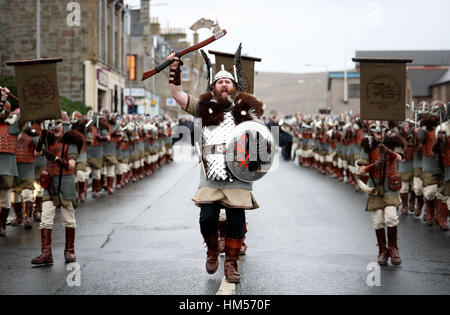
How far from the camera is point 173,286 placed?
20.6 feet

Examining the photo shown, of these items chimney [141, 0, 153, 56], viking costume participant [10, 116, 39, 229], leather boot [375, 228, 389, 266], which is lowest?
leather boot [375, 228, 389, 266]

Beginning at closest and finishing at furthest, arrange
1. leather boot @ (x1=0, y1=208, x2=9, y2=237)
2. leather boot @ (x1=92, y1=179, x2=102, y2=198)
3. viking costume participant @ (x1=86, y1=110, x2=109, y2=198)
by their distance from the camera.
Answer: leather boot @ (x1=0, y1=208, x2=9, y2=237), leather boot @ (x1=92, y1=179, x2=102, y2=198), viking costume participant @ (x1=86, y1=110, x2=109, y2=198)

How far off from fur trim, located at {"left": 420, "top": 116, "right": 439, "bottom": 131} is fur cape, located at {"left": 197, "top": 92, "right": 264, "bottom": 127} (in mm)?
5378

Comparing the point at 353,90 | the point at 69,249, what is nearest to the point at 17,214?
the point at 69,249

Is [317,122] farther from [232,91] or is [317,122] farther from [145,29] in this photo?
[145,29]

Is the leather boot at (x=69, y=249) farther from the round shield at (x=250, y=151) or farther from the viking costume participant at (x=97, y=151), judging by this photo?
the viking costume participant at (x=97, y=151)

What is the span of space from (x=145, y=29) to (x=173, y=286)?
61.2m

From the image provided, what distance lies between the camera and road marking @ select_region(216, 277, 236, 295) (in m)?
6.03

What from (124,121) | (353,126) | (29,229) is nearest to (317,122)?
(353,126)

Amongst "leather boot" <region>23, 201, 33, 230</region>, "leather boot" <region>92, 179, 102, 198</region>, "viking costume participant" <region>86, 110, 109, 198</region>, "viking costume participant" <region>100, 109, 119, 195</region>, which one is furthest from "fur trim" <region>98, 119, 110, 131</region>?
"leather boot" <region>23, 201, 33, 230</region>

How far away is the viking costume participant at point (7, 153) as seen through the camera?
33.3ft

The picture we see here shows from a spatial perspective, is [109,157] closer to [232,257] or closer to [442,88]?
[232,257]

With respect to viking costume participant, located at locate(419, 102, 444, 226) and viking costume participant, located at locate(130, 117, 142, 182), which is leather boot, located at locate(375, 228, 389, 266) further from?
viking costume participant, located at locate(130, 117, 142, 182)

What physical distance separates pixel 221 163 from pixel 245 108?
1.82ft
